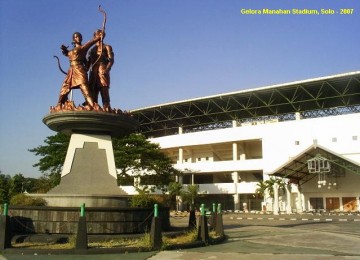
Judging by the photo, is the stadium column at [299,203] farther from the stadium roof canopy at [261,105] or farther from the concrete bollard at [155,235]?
the concrete bollard at [155,235]

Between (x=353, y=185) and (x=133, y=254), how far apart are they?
38.3 meters

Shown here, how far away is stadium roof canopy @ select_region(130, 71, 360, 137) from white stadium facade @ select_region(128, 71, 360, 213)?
0.10 metres

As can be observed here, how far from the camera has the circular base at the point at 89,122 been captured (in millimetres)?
14688

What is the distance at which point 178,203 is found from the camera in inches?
2016

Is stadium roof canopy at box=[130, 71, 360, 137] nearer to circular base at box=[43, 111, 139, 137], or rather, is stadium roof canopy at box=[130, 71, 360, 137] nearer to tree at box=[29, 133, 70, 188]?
tree at box=[29, 133, 70, 188]

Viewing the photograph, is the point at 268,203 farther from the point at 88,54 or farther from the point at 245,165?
the point at 88,54

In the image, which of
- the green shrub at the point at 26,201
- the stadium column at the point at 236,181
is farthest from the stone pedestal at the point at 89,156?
the stadium column at the point at 236,181

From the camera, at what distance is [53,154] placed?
124 ft

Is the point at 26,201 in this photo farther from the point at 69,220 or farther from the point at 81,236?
the point at 81,236

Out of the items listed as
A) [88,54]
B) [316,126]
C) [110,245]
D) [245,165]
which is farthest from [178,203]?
[110,245]

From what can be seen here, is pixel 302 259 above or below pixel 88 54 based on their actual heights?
below

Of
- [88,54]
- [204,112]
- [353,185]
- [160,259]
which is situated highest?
[204,112]

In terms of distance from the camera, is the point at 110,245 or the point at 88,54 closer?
the point at 110,245

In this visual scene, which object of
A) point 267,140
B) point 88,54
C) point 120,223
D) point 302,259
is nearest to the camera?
point 302,259
